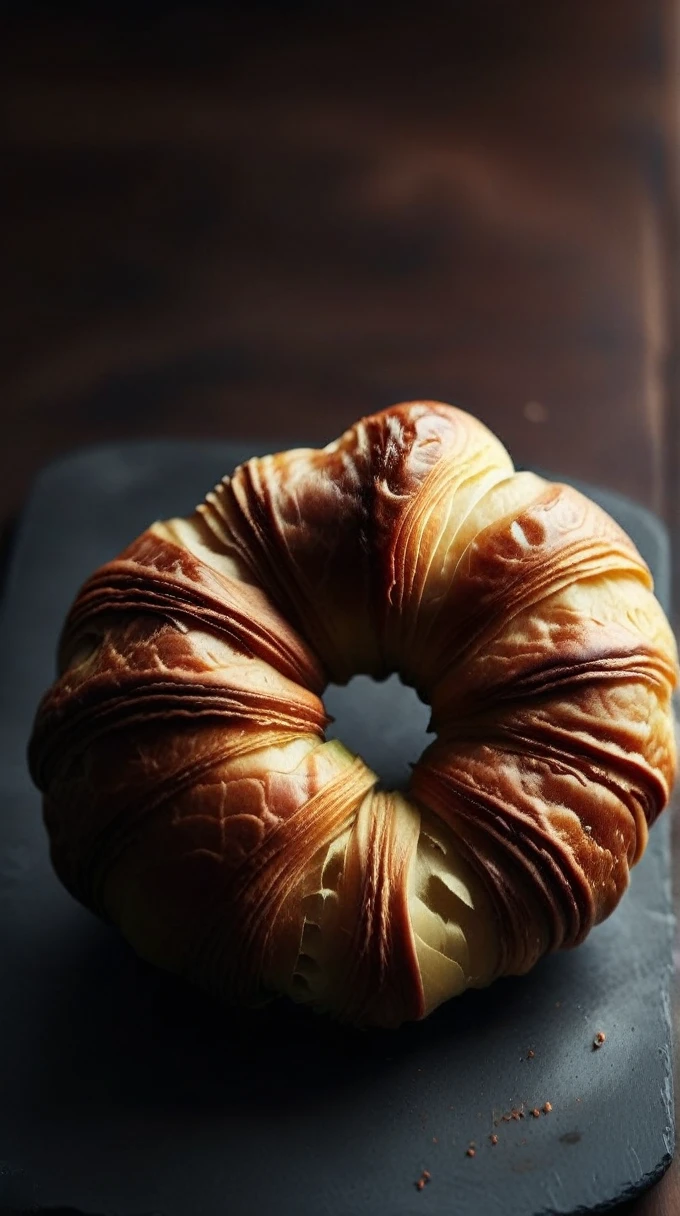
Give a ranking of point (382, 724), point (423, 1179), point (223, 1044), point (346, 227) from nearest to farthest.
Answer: point (423, 1179)
point (223, 1044)
point (382, 724)
point (346, 227)

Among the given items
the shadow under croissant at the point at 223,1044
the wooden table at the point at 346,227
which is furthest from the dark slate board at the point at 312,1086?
the wooden table at the point at 346,227

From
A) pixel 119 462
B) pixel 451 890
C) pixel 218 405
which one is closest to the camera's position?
pixel 451 890

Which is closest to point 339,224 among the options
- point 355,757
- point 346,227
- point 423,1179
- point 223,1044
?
point 346,227

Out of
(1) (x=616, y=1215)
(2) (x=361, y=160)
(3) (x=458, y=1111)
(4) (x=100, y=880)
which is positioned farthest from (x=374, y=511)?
(2) (x=361, y=160)

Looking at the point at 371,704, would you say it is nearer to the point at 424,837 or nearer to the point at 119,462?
the point at 424,837

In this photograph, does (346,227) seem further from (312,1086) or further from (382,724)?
(312,1086)

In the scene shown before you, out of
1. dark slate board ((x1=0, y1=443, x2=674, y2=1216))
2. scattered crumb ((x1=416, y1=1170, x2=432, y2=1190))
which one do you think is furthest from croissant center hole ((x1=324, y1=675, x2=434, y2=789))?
scattered crumb ((x1=416, y1=1170, x2=432, y2=1190))
